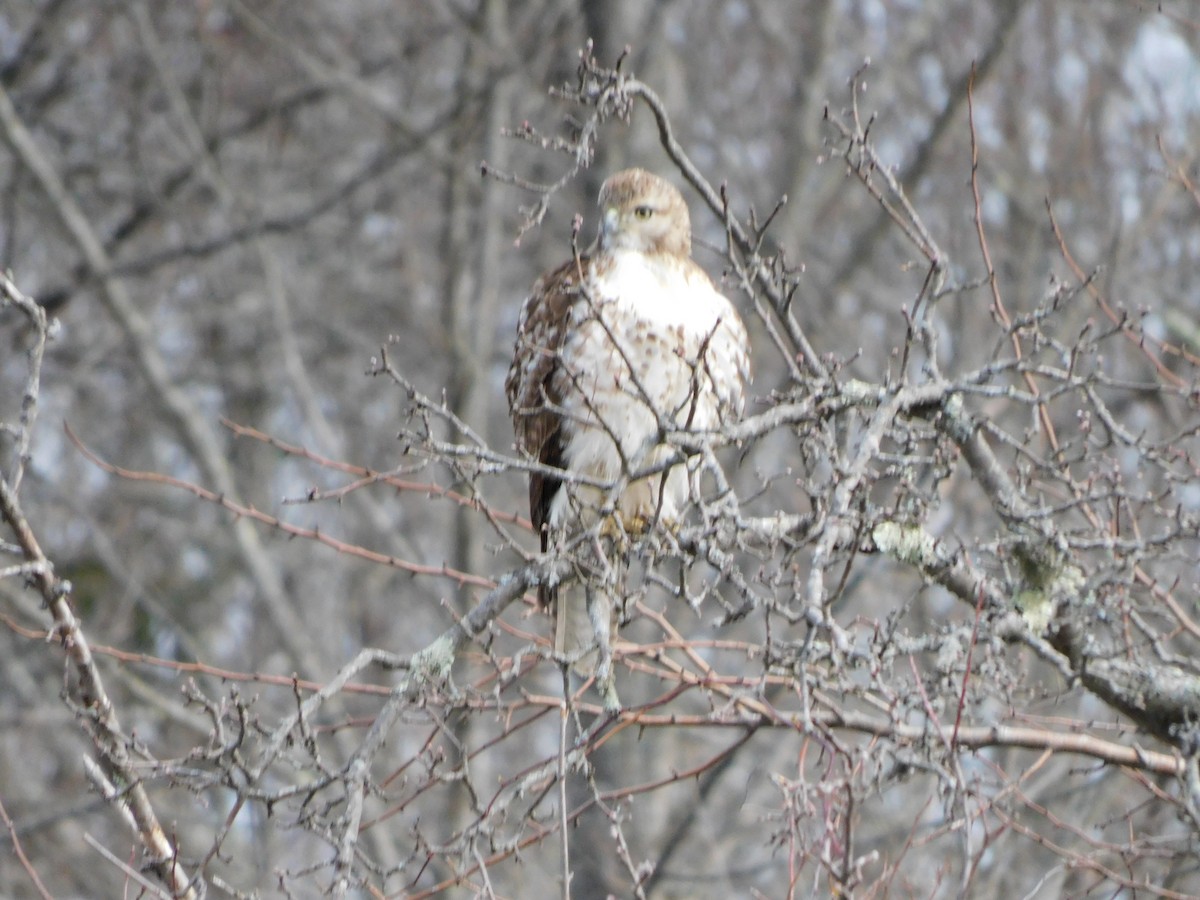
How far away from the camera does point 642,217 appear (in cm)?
512

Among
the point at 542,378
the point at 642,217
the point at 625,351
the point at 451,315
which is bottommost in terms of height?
the point at 625,351

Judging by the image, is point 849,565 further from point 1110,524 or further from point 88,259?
point 88,259

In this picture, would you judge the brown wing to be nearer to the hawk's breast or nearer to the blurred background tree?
the hawk's breast

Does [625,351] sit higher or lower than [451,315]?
lower

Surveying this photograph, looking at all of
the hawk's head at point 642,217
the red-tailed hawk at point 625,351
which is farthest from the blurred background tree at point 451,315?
the hawk's head at point 642,217

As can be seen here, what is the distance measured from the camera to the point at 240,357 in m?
12.2

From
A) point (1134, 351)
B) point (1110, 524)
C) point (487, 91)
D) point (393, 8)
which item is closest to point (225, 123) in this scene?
point (393, 8)

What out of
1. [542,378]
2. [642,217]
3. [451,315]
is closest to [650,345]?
[542,378]

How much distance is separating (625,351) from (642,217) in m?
0.56

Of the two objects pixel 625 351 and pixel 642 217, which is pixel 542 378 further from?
pixel 642 217

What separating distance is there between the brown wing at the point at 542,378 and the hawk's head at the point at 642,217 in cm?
14

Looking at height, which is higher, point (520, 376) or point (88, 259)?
point (88, 259)

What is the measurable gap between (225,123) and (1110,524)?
29.8 feet

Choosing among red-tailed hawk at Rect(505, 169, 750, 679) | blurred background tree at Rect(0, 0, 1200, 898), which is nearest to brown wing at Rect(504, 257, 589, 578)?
red-tailed hawk at Rect(505, 169, 750, 679)
